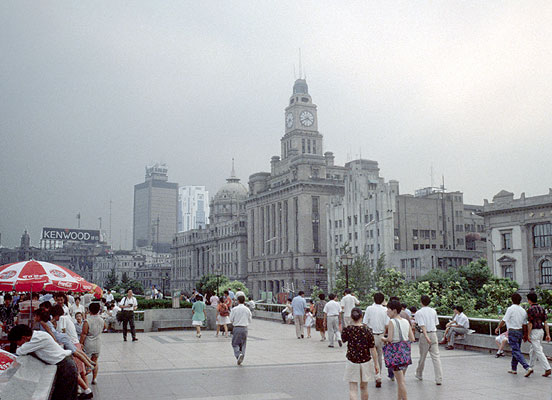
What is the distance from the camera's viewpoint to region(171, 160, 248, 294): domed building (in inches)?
5408

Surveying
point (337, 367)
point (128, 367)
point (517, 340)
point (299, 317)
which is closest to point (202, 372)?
point (128, 367)

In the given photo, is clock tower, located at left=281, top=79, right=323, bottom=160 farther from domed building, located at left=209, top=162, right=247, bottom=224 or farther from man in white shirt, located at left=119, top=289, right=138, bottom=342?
man in white shirt, located at left=119, top=289, right=138, bottom=342

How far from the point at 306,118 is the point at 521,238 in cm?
7503

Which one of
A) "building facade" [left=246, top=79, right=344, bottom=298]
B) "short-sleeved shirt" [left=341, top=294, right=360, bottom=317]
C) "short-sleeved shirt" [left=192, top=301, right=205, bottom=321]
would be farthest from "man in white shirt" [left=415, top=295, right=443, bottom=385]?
"building facade" [left=246, top=79, right=344, bottom=298]

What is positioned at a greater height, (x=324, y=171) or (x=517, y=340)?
(x=324, y=171)

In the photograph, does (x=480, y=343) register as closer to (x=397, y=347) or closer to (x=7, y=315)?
(x=397, y=347)

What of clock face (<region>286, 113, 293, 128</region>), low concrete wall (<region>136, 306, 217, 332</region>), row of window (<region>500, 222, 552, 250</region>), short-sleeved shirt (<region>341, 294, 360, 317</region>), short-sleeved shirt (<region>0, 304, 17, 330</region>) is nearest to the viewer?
short-sleeved shirt (<region>341, 294, 360, 317</region>)

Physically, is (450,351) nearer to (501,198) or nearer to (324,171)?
(501,198)

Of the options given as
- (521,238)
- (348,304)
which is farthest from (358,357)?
(521,238)

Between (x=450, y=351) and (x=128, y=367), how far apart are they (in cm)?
1049

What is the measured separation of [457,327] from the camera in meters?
19.1

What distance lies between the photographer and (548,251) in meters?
57.1

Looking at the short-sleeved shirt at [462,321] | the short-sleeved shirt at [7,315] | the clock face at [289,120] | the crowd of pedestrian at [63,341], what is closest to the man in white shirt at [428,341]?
the short-sleeved shirt at [462,321]

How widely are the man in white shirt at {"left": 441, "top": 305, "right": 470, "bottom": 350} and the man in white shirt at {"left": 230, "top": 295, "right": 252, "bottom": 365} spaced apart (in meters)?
7.54
